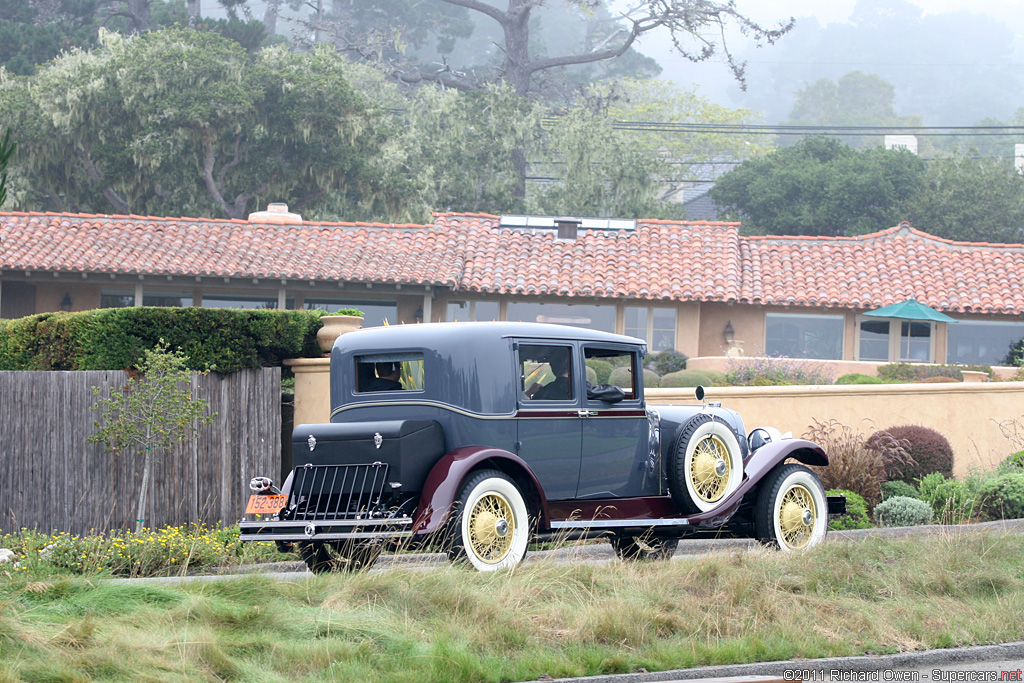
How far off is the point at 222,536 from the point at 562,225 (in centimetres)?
1900

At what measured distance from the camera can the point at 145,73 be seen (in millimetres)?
33094

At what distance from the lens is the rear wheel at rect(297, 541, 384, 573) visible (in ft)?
25.6

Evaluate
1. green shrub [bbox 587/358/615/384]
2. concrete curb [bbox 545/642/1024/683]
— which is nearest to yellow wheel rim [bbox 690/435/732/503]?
concrete curb [bbox 545/642/1024/683]

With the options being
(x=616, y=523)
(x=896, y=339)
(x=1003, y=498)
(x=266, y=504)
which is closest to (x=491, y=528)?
(x=616, y=523)

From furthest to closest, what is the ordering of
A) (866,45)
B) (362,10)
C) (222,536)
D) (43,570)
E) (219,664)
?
(866,45) < (362,10) < (222,536) < (43,570) < (219,664)

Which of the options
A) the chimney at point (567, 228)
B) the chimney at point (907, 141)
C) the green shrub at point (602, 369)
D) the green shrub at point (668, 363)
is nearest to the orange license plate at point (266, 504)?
the green shrub at point (602, 369)

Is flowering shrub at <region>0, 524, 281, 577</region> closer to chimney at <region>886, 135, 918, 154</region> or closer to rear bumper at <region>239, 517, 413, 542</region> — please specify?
rear bumper at <region>239, 517, 413, 542</region>

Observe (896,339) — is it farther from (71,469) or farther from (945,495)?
(71,469)

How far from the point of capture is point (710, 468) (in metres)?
9.34

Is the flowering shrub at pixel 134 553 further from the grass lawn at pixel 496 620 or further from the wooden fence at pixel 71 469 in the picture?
the grass lawn at pixel 496 620

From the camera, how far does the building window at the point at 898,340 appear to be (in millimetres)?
27562

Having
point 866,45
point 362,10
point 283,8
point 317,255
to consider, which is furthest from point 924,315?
point 866,45

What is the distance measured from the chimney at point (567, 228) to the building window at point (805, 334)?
213 inches

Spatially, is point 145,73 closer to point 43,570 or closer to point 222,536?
point 222,536
